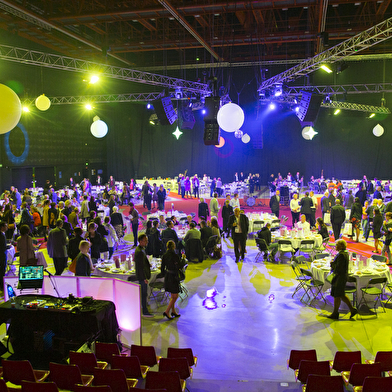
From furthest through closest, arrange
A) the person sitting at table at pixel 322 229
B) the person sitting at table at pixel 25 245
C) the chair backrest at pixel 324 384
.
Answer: the person sitting at table at pixel 322 229, the person sitting at table at pixel 25 245, the chair backrest at pixel 324 384

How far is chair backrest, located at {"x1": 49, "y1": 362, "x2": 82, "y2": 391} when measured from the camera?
3422 mm

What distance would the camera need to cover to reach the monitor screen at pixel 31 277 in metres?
4.91

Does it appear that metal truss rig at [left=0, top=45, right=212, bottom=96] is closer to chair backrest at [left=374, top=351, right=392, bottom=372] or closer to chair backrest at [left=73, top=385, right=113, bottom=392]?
chair backrest at [left=73, top=385, right=113, bottom=392]

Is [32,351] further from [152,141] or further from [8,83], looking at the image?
[152,141]

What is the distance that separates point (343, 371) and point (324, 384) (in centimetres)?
63

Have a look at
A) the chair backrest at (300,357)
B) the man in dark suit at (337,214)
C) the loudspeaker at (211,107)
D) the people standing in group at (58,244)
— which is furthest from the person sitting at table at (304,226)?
the people standing in group at (58,244)

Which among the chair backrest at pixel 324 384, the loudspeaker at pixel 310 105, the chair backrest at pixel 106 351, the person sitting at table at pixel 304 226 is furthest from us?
the loudspeaker at pixel 310 105

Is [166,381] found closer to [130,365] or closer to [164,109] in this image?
[130,365]

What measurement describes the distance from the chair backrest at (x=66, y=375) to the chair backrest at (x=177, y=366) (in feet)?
2.61

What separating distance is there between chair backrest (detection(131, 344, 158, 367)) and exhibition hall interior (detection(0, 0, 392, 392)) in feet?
1.81

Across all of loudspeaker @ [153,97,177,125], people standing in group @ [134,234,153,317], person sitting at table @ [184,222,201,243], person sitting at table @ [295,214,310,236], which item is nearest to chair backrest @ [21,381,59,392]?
people standing in group @ [134,234,153,317]

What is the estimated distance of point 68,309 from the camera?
4434mm

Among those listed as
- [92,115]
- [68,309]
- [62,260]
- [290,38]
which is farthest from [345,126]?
[68,309]

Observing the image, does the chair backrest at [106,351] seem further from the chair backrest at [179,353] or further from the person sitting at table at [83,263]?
the person sitting at table at [83,263]
